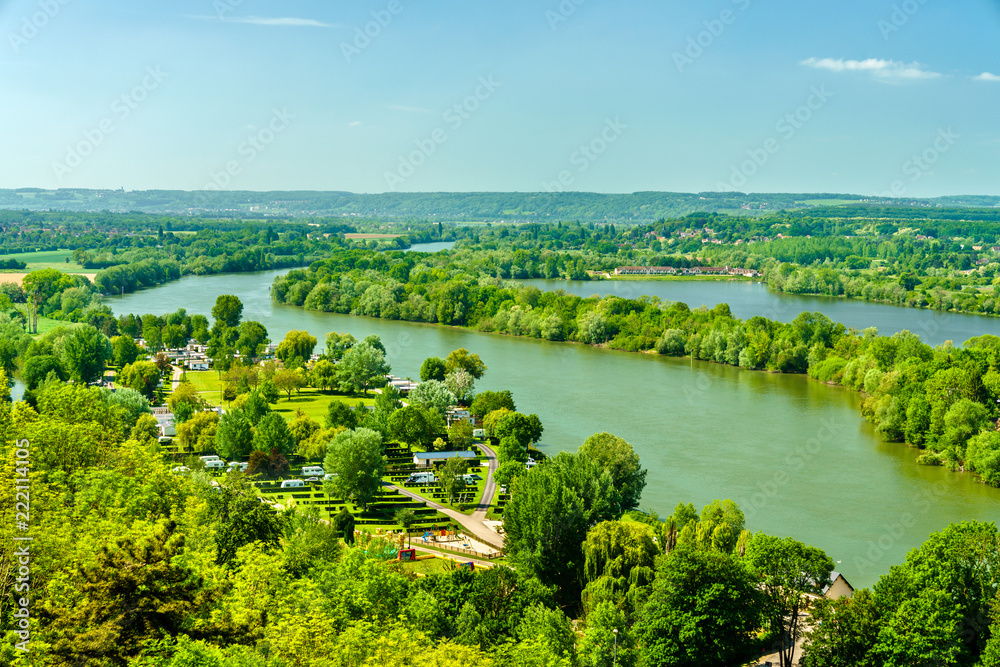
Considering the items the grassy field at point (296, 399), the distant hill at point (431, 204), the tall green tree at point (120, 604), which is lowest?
the grassy field at point (296, 399)

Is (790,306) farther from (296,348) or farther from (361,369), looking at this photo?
(361,369)

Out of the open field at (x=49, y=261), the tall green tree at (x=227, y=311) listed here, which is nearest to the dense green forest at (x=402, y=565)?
the tall green tree at (x=227, y=311)

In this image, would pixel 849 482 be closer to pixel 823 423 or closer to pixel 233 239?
pixel 823 423

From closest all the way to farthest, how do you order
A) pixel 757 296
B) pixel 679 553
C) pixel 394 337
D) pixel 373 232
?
pixel 679 553 → pixel 394 337 → pixel 757 296 → pixel 373 232

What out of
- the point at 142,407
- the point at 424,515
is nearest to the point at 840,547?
the point at 424,515

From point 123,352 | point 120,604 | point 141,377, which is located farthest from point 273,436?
point 123,352

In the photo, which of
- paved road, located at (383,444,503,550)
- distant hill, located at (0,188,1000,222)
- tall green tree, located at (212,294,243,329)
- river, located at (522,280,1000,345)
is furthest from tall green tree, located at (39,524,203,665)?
distant hill, located at (0,188,1000,222)

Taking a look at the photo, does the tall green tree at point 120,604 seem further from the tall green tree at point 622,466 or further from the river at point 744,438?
the river at point 744,438
